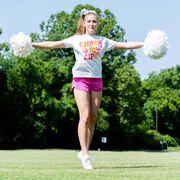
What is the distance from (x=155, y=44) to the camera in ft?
31.8

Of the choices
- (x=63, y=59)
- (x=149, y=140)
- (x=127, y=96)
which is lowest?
(x=149, y=140)

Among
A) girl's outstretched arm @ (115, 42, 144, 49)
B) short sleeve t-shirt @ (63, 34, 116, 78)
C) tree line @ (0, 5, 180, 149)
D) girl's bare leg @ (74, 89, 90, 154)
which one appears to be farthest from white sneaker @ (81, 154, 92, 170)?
tree line @ (0, 5, 180, 149)

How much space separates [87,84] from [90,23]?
1.07 metres

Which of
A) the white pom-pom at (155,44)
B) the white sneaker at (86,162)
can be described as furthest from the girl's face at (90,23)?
the white sneaker at (86,162)

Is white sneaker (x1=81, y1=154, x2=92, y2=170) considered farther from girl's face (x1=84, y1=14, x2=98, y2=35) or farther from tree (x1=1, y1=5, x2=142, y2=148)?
tree (x1=1, y1=5, x2=142, y2=148)

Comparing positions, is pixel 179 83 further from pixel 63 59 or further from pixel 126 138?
pixel 63 59

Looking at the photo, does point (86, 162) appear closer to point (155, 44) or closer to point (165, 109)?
point (155, 44)

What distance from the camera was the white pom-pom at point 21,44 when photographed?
9883mm

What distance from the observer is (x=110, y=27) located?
61.9 m

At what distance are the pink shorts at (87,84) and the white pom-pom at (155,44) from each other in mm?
1071

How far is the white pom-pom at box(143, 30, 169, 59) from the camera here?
9.70 meters

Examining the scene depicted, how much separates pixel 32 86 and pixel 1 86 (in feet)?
10.8

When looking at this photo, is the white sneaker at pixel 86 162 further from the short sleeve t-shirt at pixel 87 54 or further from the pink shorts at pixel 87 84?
the short sleeve t-shirt at pixel 87 54

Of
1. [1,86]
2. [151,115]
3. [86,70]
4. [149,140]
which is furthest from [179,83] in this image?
[86,70]
